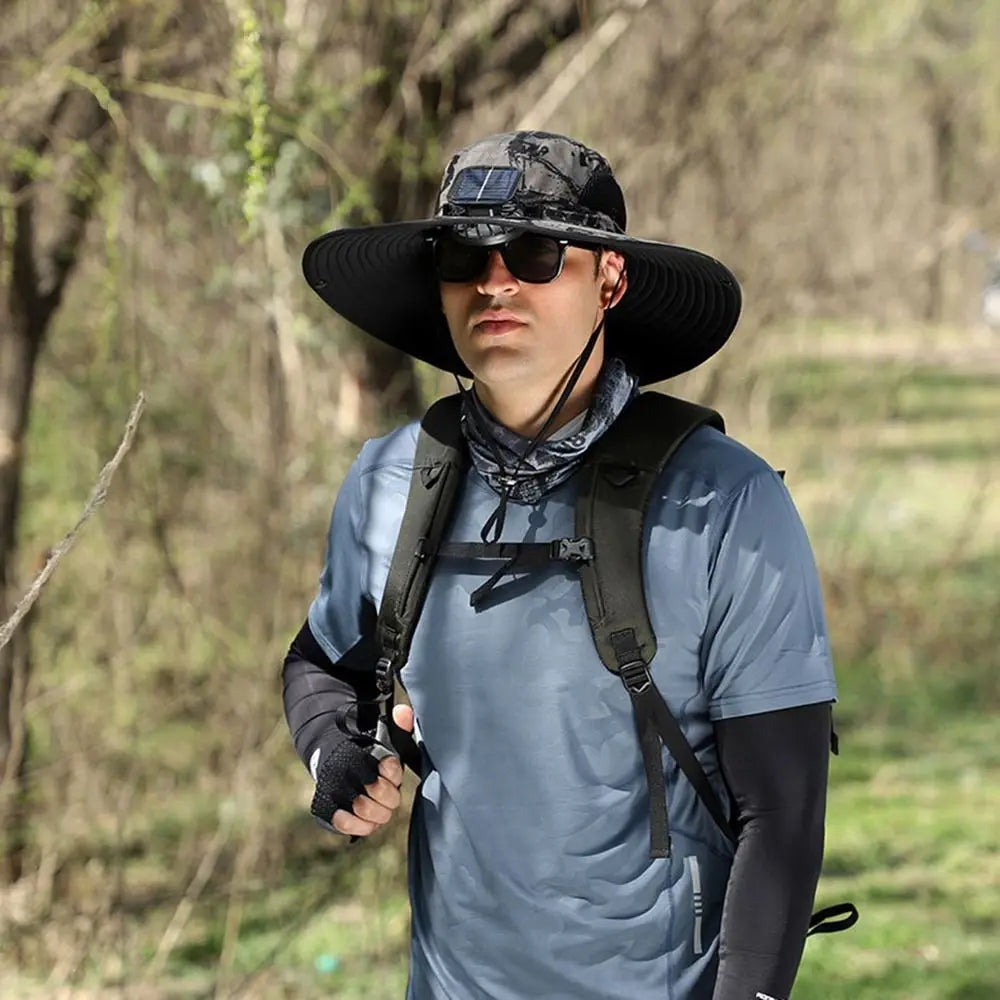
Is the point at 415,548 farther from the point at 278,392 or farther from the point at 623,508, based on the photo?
the point at 278,392

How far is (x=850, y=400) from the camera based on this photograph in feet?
31.0

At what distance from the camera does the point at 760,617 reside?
1.82m

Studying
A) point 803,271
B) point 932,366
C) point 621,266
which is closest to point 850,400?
point 932,366

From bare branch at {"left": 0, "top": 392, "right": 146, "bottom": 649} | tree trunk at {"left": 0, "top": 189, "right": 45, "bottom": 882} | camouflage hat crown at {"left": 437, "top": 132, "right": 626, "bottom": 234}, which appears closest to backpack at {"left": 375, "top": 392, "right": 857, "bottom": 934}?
camouflage hat crown at {"left": 437, "top": 132, "right": 626, "bottom": 234}

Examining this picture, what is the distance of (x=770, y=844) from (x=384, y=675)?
487 millimetres

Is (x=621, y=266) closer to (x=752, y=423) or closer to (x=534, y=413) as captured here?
(x=534, y=413)

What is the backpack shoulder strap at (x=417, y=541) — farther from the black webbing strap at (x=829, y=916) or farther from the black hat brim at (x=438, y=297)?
the black webbing strap at (x=829, y=916)

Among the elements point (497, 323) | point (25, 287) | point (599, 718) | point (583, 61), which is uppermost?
point (583, 61)

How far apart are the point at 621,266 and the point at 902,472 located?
11.5 m

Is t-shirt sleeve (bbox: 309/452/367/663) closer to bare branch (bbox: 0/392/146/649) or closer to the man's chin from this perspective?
the man's chin

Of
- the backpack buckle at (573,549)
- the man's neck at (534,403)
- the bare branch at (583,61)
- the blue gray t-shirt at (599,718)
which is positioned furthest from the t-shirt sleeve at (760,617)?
the bare branch at (583,61)

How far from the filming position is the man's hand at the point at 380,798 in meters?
1.96

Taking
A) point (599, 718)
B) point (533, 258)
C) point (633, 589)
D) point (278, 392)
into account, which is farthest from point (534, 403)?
point (278, 392)

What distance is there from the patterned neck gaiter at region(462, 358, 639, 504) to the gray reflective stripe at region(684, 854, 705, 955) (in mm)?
435
